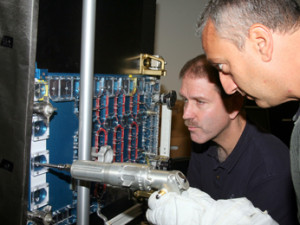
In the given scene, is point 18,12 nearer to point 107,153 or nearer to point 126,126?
point 107,153

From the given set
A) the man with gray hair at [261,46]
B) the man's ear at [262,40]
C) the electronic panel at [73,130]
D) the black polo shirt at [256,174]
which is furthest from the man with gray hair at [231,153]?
the man's ear at [262,40]

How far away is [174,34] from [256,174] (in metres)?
1.80

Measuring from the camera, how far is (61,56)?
0.86m

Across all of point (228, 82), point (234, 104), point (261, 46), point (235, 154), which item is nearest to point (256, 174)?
point (235, 154)

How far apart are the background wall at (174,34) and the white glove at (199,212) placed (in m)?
1.88

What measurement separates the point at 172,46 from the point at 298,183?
2.05m

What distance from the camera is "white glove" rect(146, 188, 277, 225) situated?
78 cm

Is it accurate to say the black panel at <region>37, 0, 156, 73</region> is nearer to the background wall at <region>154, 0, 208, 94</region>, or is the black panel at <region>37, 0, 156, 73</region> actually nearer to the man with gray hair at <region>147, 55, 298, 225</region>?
the man with gray hair at <region>147, 55, 298, 225</region>

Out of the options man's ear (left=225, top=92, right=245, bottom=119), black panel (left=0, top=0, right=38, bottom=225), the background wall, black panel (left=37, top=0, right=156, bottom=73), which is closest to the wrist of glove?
black panel (left=0, top=0, right=38, bottom=225)

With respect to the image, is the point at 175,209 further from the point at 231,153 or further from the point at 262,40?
the point at 231,153

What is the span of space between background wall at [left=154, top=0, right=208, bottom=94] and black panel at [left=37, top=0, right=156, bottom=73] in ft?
3.95

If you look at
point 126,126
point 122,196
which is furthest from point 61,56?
point 122,196

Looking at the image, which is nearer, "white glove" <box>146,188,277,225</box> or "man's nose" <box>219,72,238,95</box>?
"white glove" <box>146,188,277,225</box>

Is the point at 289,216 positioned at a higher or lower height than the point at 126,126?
lower
